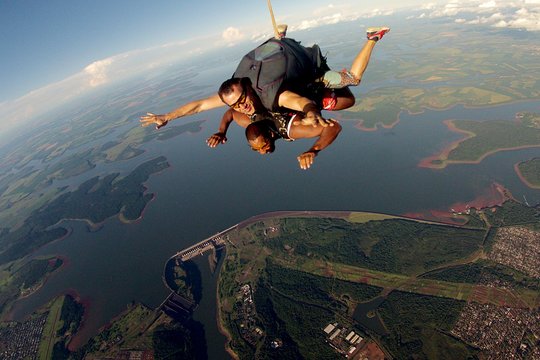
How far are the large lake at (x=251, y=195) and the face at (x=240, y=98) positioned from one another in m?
34.3

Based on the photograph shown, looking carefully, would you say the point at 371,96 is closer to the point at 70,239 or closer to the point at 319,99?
the point at 70,239

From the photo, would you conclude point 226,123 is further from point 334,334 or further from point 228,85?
point 334,334

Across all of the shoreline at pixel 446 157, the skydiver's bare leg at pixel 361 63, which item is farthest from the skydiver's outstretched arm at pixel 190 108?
the shoreline at pixel 446 157

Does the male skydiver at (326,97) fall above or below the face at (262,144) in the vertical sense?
above

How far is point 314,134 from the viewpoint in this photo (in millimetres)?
3789

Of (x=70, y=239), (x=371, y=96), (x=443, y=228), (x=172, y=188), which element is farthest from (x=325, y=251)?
(x=371, y=96)

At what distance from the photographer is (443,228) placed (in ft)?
132

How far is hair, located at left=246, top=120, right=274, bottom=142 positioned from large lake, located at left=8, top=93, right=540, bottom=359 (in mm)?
34060

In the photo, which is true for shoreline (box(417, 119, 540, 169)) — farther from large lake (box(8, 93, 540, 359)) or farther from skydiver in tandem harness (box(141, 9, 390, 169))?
skydiver in tandem harness (box(141, 9, 390, 169))

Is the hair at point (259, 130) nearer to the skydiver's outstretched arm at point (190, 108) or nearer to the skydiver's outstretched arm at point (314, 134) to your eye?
the skydiver's outstretched arm at point (314, 134)

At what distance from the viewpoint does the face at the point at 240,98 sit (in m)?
3.64

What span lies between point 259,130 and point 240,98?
47 centimetres

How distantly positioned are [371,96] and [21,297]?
102611mm

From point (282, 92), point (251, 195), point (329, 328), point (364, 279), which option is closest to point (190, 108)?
point (282, 92)
